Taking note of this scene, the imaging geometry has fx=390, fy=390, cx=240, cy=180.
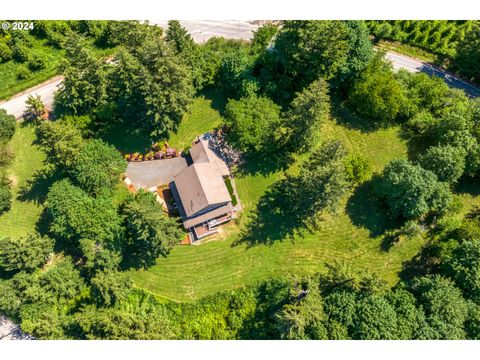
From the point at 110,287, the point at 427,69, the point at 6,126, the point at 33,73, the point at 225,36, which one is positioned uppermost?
the point at 225,36

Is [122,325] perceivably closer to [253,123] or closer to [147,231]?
[147,231]

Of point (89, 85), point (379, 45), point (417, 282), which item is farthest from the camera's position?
point (379, 45)

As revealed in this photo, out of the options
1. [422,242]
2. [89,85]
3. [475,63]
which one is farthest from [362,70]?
[89,85]

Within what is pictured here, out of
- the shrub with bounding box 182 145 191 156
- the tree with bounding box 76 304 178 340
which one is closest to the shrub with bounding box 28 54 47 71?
the shrub with bounding box 182 145 191 156

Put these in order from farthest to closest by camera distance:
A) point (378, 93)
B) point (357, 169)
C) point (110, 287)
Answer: point (378, 93), point (357, 169), point (110, 287)

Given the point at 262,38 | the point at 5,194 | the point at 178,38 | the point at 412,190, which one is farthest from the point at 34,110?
the point at 412,190

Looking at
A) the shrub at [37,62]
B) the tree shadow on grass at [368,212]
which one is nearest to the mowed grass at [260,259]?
the tree shadow on grass at [368,212]

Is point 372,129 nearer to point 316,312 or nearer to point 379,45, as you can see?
point 379,45
